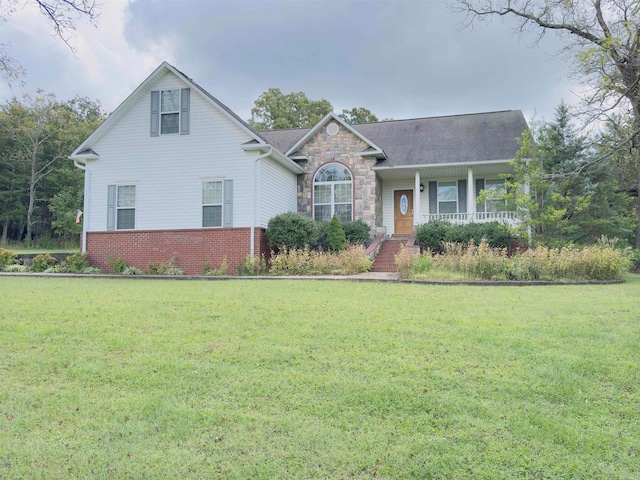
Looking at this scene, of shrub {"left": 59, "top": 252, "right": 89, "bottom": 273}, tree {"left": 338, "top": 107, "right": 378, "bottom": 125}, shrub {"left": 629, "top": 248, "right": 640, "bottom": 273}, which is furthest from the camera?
tree {"left": 338, "top": 107, "right": 378, "bottom": 125}

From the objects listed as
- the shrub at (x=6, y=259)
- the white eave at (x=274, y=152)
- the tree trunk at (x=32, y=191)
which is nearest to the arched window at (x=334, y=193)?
the white eave at (x=274, y=152)

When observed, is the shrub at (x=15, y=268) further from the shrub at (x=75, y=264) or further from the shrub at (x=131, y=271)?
the shrub at (x=131, y=271)

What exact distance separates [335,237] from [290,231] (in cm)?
172

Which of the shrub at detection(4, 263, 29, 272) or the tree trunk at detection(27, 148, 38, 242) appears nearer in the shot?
the shrub at detection(4, 263, 29, 272)

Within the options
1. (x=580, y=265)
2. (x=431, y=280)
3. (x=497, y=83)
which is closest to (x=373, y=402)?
(x=431, y=280)

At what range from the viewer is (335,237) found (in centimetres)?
1529

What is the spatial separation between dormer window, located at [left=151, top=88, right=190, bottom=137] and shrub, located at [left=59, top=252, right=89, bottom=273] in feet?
15.5

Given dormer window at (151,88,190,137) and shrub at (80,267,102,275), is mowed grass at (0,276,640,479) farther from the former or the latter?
dormer window at (151,88,190,137)

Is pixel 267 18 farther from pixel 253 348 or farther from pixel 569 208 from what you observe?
pixel 253 348

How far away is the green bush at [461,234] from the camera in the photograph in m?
15.7

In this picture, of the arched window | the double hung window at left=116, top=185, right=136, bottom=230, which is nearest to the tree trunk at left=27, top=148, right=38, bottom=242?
the double hung window at left=116, top=185, right=136, bottom=230

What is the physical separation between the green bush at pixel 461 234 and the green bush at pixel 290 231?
4.40 metres

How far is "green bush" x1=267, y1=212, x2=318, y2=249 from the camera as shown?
14.3 metres

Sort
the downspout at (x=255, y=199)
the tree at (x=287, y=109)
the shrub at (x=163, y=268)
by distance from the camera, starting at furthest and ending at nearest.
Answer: the tree at (x=287, y=109) → the downspout at (x=255, y=199) → the shrub at (x=163, y=268)
